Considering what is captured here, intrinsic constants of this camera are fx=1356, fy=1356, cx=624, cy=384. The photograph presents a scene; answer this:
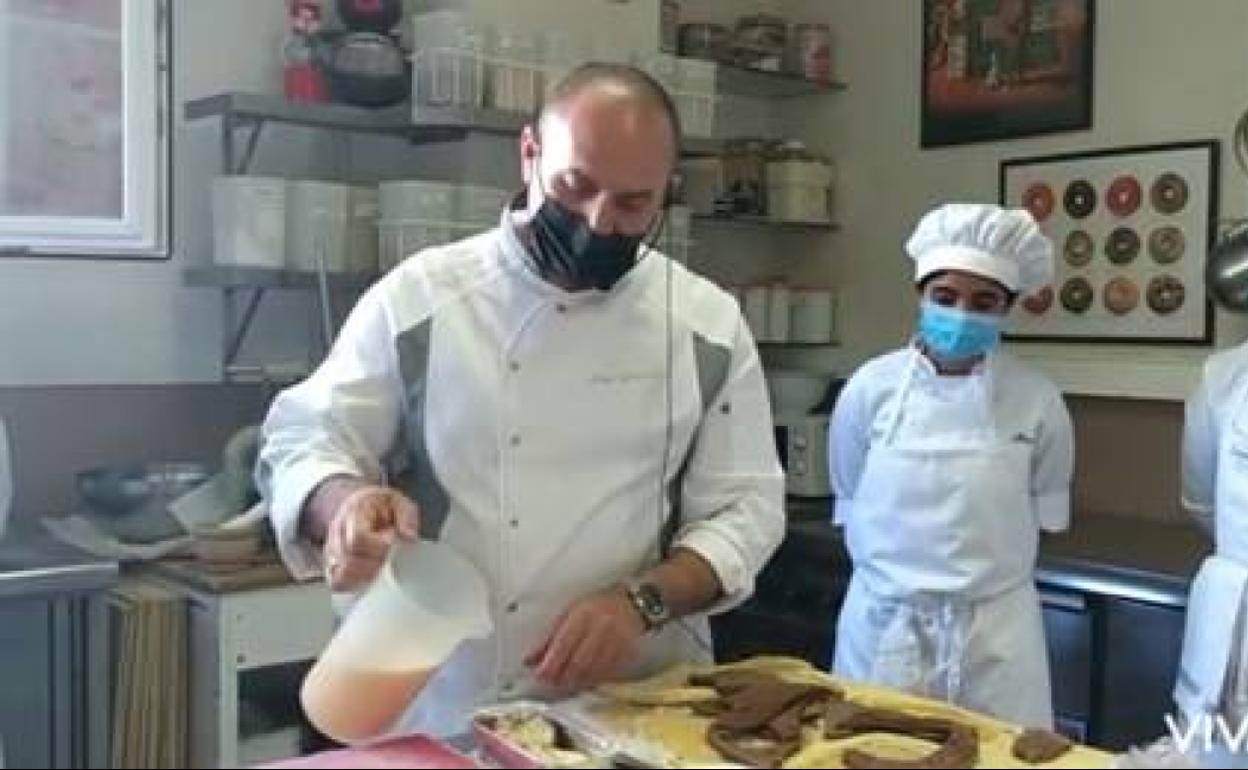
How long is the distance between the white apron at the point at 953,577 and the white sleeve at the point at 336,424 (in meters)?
1.19

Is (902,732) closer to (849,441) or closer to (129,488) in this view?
(849,441)

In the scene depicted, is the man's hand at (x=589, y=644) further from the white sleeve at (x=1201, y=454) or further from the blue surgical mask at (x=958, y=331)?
the white sleeve at (x=1201, y=454)

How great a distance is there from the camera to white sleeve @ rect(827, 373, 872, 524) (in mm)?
2523

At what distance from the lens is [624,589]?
1.34 metres

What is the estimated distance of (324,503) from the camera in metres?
1.24

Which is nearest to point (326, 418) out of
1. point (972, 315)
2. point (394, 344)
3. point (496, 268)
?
point (394, 344)

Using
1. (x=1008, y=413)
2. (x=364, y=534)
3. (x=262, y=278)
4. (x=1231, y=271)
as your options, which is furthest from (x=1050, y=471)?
(x=364, y=534)

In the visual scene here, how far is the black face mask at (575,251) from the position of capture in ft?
4.49

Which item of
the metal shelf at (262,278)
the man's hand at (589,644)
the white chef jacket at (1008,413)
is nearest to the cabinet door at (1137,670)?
the white chef jacket at (1008,413)

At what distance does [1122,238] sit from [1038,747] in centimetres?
201

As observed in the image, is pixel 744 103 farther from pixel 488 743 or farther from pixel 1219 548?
pixel 488 743

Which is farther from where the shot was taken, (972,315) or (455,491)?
(972,315)

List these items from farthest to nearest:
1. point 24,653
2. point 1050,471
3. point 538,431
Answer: point 1050,471, point 24,653, point 538,431

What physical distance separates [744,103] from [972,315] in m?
1.48
